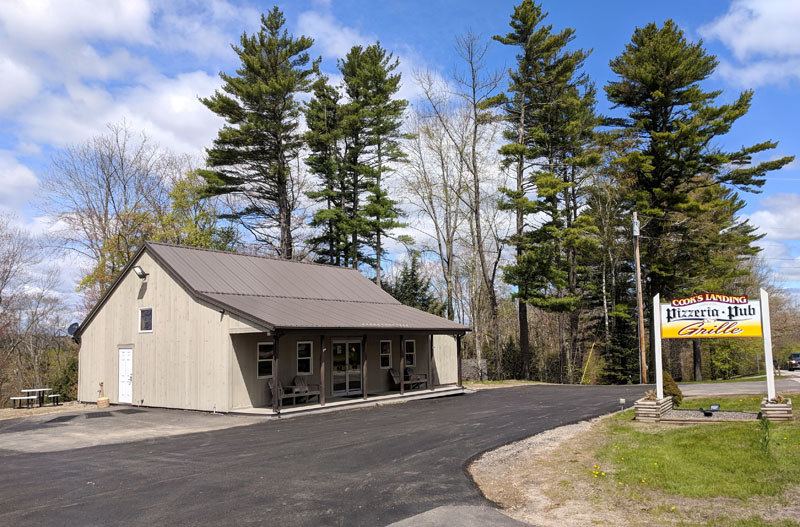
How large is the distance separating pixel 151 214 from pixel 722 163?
31353mm

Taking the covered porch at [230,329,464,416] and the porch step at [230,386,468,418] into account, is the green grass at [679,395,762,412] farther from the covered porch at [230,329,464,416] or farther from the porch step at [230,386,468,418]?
the covered porch at [230,329,464,416]

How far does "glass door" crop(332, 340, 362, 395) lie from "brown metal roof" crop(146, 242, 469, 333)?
124 cm

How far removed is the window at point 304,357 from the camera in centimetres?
1844

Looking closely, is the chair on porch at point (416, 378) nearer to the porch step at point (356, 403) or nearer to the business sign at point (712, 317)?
the porch step at point (356, 403)

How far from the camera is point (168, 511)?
21.2 ft

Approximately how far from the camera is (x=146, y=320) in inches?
738

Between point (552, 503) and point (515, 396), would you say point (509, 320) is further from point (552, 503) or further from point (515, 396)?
point (552, 503)

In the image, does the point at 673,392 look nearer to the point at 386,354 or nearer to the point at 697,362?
the point at 386,354

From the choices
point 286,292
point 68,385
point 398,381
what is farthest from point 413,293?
point 68,385

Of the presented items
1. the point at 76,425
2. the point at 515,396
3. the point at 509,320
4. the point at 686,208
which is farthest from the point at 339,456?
the point at 509,320

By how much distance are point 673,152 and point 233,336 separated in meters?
23.9

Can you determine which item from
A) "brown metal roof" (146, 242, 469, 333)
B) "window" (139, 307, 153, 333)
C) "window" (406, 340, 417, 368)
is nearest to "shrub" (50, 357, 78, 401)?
"window" (139, 307, 153, 333)

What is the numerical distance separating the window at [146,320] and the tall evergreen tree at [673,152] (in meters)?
23.3

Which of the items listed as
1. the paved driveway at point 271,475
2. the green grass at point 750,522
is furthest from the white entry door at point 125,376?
the green grass at point 750,522
